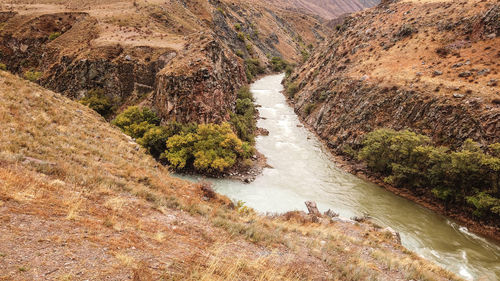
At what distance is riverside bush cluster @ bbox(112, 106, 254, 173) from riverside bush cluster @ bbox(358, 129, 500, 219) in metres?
15.6

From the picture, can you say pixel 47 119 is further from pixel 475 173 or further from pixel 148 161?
pixel 475 173

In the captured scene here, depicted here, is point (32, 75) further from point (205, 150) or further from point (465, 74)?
point (465, 74)

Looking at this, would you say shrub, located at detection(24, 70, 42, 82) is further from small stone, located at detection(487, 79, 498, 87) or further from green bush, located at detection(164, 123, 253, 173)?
small stone, located at detection(487, 79, 498, 87)

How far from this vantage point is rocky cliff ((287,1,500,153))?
26.4 m

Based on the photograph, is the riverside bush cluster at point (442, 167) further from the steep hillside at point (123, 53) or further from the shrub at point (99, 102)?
the shrub at point (99, 102)

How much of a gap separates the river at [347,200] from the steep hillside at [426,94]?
1981 millimetres

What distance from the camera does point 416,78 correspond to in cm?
3338

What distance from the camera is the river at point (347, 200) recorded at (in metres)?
18.0

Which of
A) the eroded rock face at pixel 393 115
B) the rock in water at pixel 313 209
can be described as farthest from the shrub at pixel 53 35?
the rock in water at pixel 313 209

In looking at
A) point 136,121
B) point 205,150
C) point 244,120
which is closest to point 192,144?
point 205,150

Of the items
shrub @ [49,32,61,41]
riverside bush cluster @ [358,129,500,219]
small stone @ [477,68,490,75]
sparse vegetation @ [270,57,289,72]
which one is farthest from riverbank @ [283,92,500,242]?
sparse vegetation @ [270,57,289,72]

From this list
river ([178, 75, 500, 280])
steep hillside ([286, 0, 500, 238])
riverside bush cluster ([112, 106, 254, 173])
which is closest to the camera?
river ([178, 75, 500, 280])

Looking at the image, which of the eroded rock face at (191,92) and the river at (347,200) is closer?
the river at (347,200)

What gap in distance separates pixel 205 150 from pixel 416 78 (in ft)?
99.0
